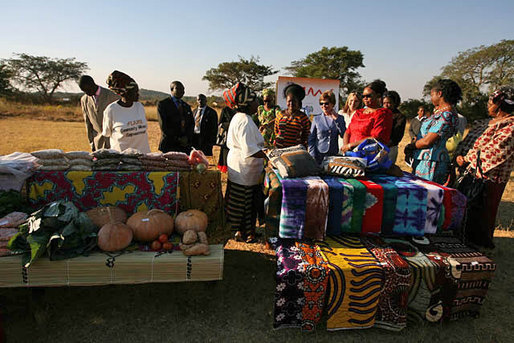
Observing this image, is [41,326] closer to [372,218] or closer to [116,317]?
[116,317]

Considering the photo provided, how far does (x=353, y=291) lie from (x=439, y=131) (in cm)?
200

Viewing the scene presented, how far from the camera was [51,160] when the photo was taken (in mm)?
2895

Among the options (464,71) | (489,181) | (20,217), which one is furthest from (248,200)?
(464,71)

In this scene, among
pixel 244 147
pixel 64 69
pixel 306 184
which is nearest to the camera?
pixel 306 184

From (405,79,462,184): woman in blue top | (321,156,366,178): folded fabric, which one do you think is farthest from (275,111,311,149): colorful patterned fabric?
(405,79,462,184): woman in blue top

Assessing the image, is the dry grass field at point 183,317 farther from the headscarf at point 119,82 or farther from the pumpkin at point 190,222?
the headscarf at point 119,82

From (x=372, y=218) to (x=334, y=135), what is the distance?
1783 millimetres

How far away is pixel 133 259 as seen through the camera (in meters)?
2.29

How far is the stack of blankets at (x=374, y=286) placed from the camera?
224 centimetres

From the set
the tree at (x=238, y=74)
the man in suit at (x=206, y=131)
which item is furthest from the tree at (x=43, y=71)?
the man in suit at (x=206, y=131)

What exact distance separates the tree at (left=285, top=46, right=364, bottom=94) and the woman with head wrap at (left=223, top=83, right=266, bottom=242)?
2903cm

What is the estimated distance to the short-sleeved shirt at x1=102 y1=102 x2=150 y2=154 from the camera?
335cm

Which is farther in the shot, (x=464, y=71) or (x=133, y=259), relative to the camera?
(x=464, y=71)

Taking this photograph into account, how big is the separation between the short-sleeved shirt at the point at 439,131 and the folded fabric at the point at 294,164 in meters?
1.35
